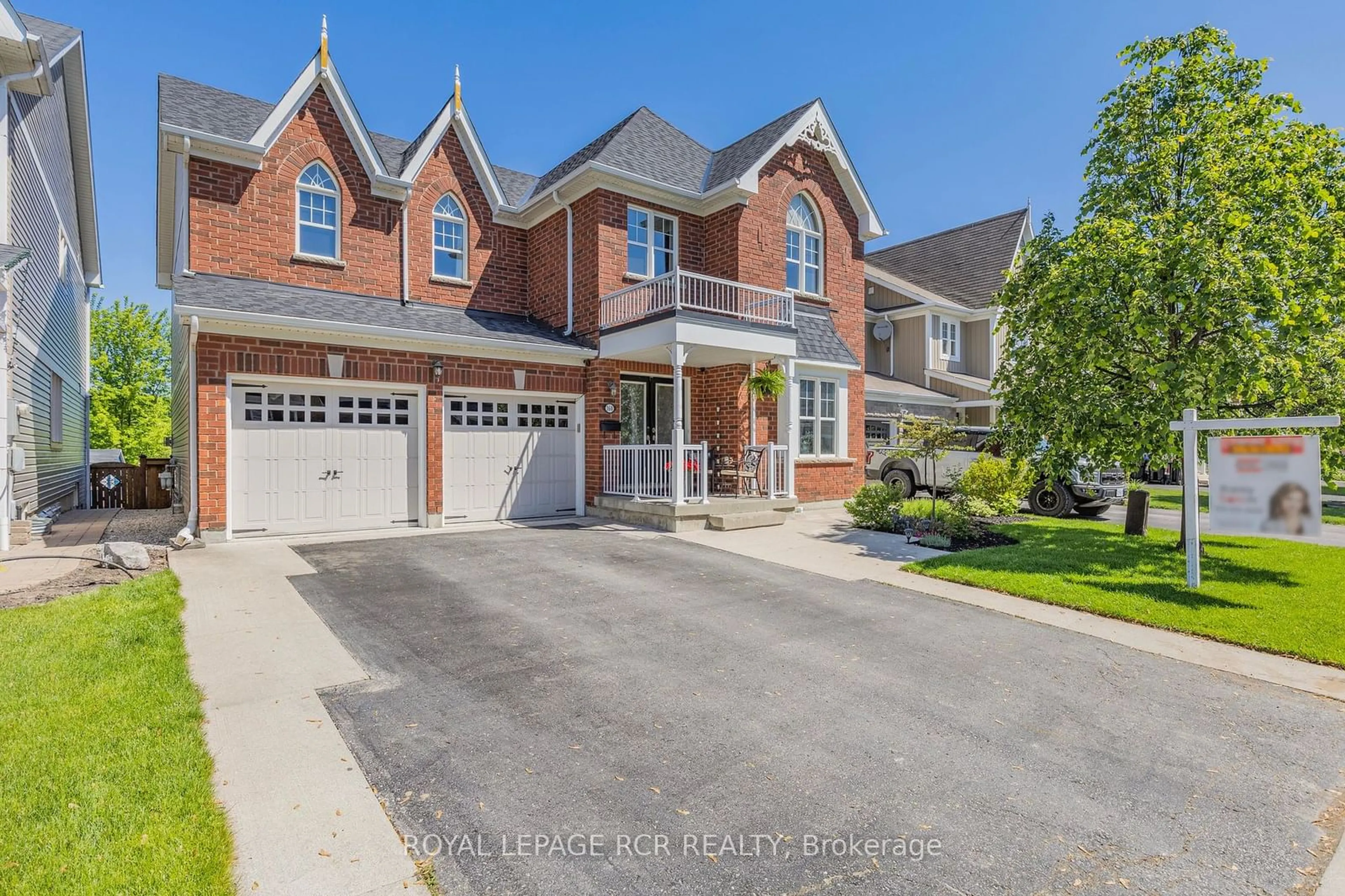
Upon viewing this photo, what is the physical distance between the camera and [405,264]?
531 inches

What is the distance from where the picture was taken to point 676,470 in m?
12.2

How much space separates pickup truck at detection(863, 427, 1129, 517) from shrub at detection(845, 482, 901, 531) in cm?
83

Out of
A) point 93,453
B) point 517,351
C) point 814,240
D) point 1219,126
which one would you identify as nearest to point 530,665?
point 517,351

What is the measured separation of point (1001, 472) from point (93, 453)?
33.2 meters

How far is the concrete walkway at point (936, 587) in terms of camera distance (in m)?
5.39

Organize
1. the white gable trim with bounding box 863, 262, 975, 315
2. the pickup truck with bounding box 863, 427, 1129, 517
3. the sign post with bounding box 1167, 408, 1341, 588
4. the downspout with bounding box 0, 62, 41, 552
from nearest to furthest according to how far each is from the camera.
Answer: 1. the sign post with bounding box 1167, 408, 1341, 588
2. the downspout with bounding box 0, 62, 41, 552
3. the pickup truck with bounding box 863, 427, 1129, 517
4. the white gable trim with bounding box 863, 262, 975, 315

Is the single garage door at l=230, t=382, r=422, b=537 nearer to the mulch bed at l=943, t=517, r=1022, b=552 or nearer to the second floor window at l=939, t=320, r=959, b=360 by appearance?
the mulch bed at l=943, t=517, r=1022, b=552

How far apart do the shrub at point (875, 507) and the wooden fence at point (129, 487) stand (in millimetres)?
16664

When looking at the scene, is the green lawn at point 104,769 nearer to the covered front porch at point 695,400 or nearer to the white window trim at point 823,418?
the covered front porch at point 695,400

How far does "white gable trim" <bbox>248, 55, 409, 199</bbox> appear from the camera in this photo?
12047 millimetres

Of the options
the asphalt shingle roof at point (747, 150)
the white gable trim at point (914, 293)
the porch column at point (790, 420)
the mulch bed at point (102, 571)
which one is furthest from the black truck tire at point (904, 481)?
the mulch bed at point (102, 571)

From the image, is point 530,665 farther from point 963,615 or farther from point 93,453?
point 93,453

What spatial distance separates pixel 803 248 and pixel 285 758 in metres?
15.1

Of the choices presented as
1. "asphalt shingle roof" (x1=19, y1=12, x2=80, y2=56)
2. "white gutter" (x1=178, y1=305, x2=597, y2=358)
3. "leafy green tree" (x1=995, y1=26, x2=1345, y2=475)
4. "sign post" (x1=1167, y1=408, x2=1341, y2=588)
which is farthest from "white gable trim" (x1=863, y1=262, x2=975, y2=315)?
"asphalt shingle roof" (x1=19, y1=12, x2=80, y2=56)
